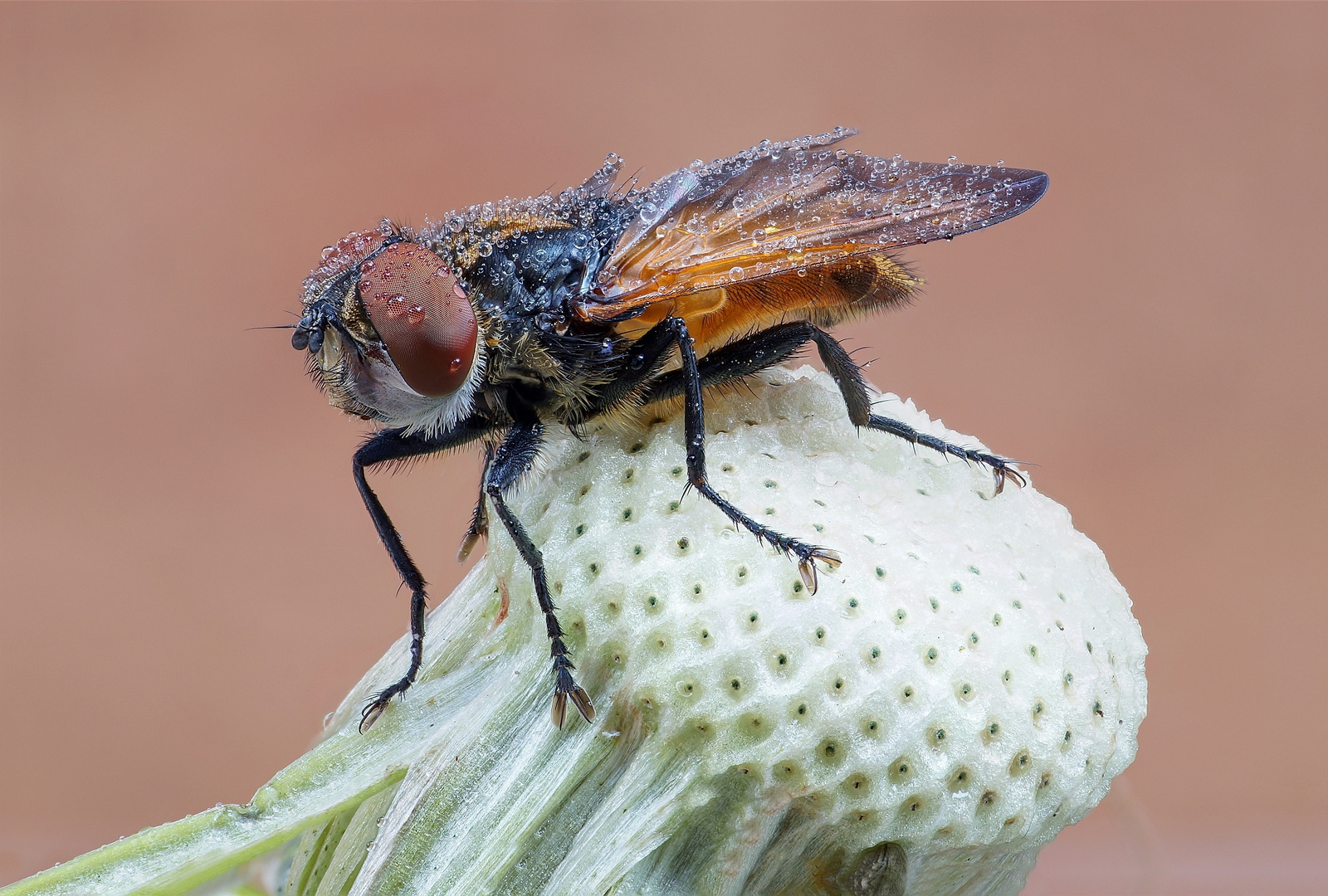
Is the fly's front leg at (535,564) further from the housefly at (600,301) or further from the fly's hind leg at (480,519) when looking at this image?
the fly's hind leg at (480,519)

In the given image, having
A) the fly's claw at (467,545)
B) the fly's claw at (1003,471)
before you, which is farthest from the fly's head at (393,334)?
the fly's claw at (1003,471)

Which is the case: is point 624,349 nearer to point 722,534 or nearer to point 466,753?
point 722,534

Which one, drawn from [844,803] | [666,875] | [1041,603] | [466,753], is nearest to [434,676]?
[466,753]

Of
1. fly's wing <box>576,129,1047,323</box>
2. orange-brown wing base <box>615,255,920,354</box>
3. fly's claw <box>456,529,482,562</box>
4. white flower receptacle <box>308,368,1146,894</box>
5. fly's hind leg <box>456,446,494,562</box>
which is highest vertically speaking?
fly's wing <box>576,129,1047,323</box>

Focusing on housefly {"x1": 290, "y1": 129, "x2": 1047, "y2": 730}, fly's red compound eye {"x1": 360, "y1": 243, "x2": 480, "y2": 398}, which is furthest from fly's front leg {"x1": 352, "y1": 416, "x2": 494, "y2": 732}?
fly's red compound eye {"x1": 360, "y1": 243, "x2": 480, "y2": 398}

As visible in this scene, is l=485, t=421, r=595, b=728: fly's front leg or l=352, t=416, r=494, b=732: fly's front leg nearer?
l=485, t=421, r=595, b=728: fly's front leg

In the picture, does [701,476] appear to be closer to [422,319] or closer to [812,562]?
[812,562]

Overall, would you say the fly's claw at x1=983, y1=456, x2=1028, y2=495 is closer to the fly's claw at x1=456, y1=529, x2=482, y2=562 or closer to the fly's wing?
the fly's wing
